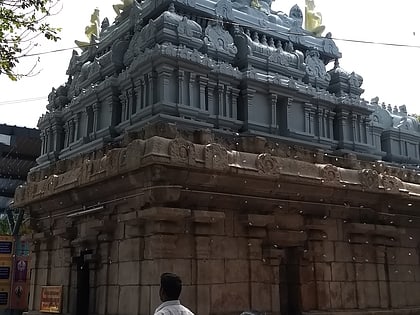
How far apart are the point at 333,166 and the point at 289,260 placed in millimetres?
2629

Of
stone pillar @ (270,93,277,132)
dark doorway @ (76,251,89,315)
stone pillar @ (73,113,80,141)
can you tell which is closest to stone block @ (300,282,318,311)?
dark doorway @ (76,251,89,315)

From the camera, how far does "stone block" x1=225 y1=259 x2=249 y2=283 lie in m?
11.0

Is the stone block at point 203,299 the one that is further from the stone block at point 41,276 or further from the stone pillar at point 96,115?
the stone pillar at point 96,115

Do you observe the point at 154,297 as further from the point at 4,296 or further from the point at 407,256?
the point at 4,296

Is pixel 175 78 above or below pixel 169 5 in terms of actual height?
below

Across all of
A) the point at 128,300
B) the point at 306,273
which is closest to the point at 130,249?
the point at 128,300

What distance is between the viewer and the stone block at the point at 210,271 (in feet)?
34.6

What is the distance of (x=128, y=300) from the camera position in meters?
10.4

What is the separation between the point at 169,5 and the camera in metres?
20.0

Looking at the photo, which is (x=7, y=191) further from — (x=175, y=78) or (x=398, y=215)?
(x=398, y=215)

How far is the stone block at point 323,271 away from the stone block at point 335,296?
9.3 inches

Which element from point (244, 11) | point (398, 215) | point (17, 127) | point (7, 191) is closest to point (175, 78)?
point (244, 11)

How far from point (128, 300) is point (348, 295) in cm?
589

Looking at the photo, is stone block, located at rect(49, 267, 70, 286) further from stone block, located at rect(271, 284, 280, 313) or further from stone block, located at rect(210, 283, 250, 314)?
stone block, located at rect(271, 284, 280, 313)
